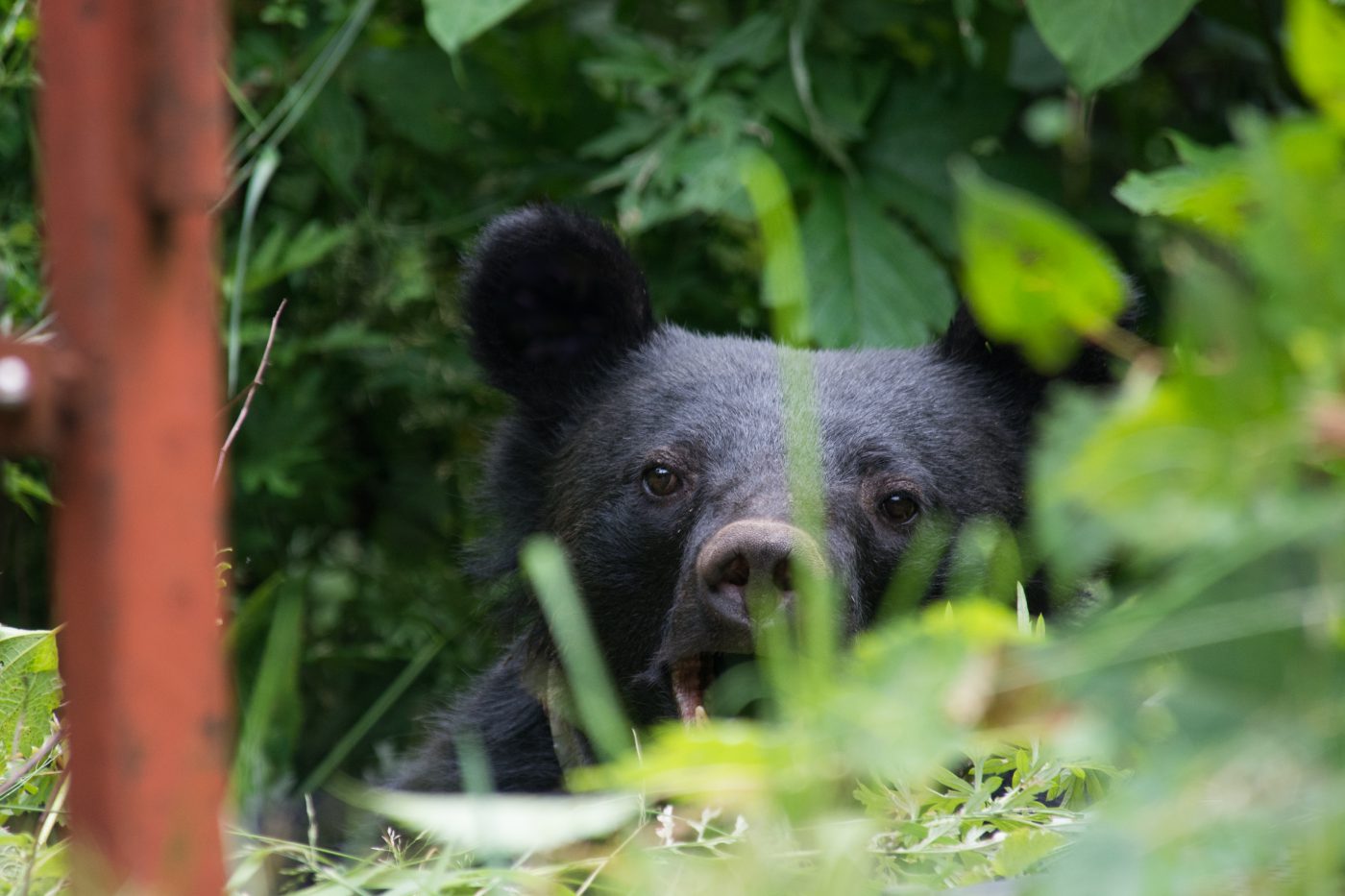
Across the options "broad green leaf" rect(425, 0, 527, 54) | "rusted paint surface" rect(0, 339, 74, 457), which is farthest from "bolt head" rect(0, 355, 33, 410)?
"broad green leaf" rect(425, 0, 527, 54)

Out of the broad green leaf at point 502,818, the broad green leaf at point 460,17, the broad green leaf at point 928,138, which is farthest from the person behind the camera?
the broad green leaf at point 928,138

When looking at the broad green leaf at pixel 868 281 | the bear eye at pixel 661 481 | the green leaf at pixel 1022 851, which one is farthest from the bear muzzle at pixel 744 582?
the broad green leaf at pixel 868 281

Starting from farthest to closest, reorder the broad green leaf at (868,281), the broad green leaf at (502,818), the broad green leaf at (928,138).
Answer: the broad green leaf at (928,138), the broad green leaf at (868,281), the broad green leaf at (502,818)

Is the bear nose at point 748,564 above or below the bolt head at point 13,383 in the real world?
below

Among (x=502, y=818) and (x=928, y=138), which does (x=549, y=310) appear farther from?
(x=502, y=818)

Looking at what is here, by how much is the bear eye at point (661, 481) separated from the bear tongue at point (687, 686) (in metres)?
0.41

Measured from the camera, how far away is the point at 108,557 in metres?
1.13

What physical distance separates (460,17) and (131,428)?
8.35 feet

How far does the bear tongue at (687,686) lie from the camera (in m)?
2.79

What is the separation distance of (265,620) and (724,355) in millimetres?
1775

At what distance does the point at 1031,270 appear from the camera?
3.64 feet

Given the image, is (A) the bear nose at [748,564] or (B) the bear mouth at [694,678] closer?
(A) the bear nose at [748,564]

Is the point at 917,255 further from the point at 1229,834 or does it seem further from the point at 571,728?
the point at 1229,834

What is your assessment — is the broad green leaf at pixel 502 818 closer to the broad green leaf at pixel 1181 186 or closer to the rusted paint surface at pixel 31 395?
the rusted paint surface at pixel 31 395
